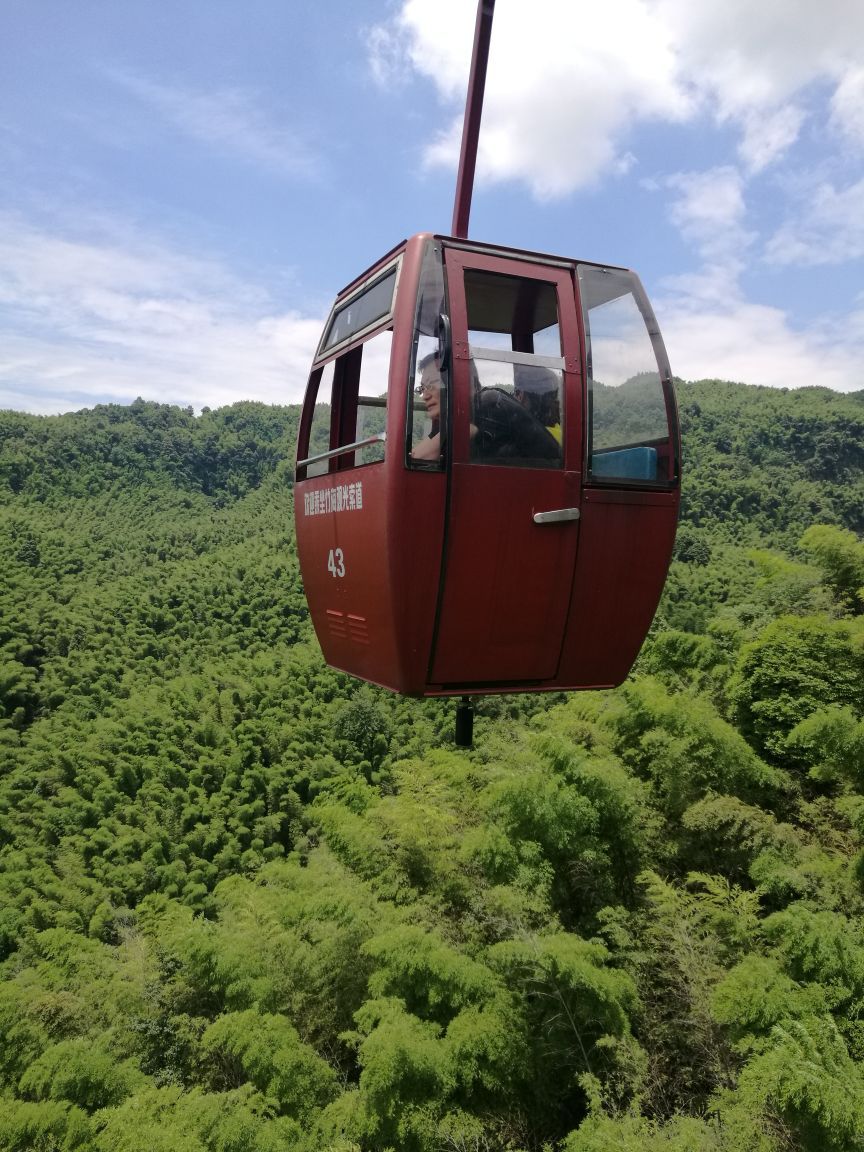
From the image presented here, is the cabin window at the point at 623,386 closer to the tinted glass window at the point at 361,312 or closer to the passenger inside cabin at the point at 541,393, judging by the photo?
the passenger inside cabin at the point at 541,393

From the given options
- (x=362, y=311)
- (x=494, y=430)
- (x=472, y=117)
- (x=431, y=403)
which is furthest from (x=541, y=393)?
(x=472, y=117)

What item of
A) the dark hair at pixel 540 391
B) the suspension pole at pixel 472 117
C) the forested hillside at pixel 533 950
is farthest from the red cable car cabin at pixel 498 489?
the forested hillside at pixel 533 950

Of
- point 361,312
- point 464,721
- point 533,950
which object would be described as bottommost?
point 533,950

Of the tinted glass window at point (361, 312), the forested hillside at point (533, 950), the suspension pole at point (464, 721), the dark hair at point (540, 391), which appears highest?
the tinted glass window at point (361, 312)

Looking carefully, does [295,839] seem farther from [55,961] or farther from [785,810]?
[785,810]

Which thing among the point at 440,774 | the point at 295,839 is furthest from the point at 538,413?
the point at 295,839

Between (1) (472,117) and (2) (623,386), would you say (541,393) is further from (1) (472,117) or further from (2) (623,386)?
(1) (472,117)
